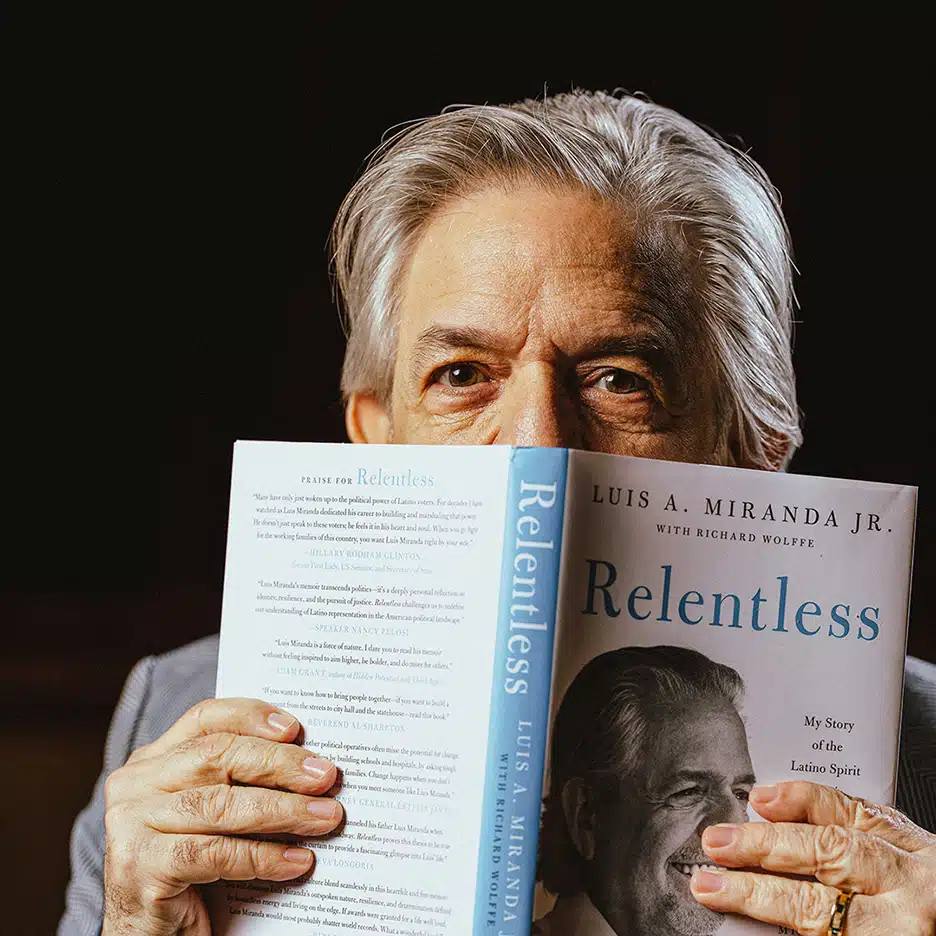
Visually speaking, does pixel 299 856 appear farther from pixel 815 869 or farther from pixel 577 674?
pixel 815 869

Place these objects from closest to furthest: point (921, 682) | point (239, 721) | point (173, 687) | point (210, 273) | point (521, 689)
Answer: point (521, 689) < point (239, 721) < point (921, 682) < point (173, 687) < point (210, 273)

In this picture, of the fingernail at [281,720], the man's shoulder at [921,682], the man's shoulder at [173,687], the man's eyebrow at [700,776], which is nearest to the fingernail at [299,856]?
the fingernail at [281,720]

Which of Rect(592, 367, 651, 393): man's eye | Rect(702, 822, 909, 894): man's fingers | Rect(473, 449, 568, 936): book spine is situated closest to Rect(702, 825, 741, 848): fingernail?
Rect(702, 822, 909, 894): man's fingers

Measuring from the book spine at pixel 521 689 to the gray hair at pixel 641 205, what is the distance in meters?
0.57

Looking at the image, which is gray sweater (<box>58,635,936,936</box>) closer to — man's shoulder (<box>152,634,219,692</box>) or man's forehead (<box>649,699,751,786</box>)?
man's shoulder (<box>152,634,219,692</box>)

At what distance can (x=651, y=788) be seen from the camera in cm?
84

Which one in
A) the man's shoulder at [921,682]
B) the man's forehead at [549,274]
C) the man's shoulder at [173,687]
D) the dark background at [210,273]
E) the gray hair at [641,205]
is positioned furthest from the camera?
the dark background at [210,273]

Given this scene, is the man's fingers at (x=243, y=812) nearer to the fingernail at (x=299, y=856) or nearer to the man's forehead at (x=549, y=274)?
the fingernail at (x=299, y=856)

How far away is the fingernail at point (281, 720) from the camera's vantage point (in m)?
0.89

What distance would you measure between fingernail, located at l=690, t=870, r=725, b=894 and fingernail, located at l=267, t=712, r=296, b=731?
1.15 feet

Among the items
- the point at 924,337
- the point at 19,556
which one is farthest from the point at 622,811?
the point at 19,556

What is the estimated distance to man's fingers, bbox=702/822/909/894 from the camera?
0.82 meters

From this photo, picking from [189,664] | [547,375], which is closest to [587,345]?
[547,375]

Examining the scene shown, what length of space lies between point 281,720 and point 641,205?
29.4 inches
